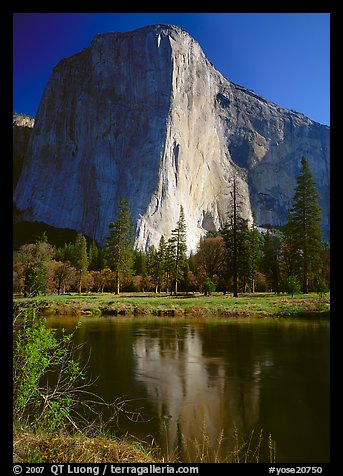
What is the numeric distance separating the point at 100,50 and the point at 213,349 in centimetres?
11114

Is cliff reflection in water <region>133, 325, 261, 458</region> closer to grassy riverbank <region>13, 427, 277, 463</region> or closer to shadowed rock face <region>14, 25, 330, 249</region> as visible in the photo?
grassy riverbank <region>13, 427, 277, 463</region>

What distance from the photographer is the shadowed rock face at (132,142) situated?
9488 cm

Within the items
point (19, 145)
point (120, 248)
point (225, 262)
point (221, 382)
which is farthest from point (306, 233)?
point (19, 145)

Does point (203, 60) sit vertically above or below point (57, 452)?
above

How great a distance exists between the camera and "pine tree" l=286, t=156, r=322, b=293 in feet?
113

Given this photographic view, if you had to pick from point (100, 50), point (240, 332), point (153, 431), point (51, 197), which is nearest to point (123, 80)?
point (100, 50)

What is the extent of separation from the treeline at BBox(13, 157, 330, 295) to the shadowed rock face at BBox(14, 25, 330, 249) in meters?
28.8

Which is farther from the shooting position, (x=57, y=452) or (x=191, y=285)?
(x=191, y=285)

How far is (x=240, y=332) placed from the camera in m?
17.9

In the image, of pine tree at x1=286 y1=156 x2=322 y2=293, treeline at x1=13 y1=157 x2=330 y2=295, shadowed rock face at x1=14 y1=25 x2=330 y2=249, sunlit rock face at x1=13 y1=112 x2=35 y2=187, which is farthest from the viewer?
sunlit rock face at x1=13 y1=112 x2=35 y2=187

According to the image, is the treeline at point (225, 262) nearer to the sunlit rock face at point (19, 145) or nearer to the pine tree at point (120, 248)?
the pine tree at point (120, 248)

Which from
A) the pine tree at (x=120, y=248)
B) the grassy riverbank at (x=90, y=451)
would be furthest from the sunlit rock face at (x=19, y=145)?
the grassy riverbank at (x=90, y=451)

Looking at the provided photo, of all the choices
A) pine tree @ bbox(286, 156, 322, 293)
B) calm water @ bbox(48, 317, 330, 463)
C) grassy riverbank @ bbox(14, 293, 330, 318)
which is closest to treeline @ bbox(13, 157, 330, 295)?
pine tree @ bbox(286, 156, 322, 293)
